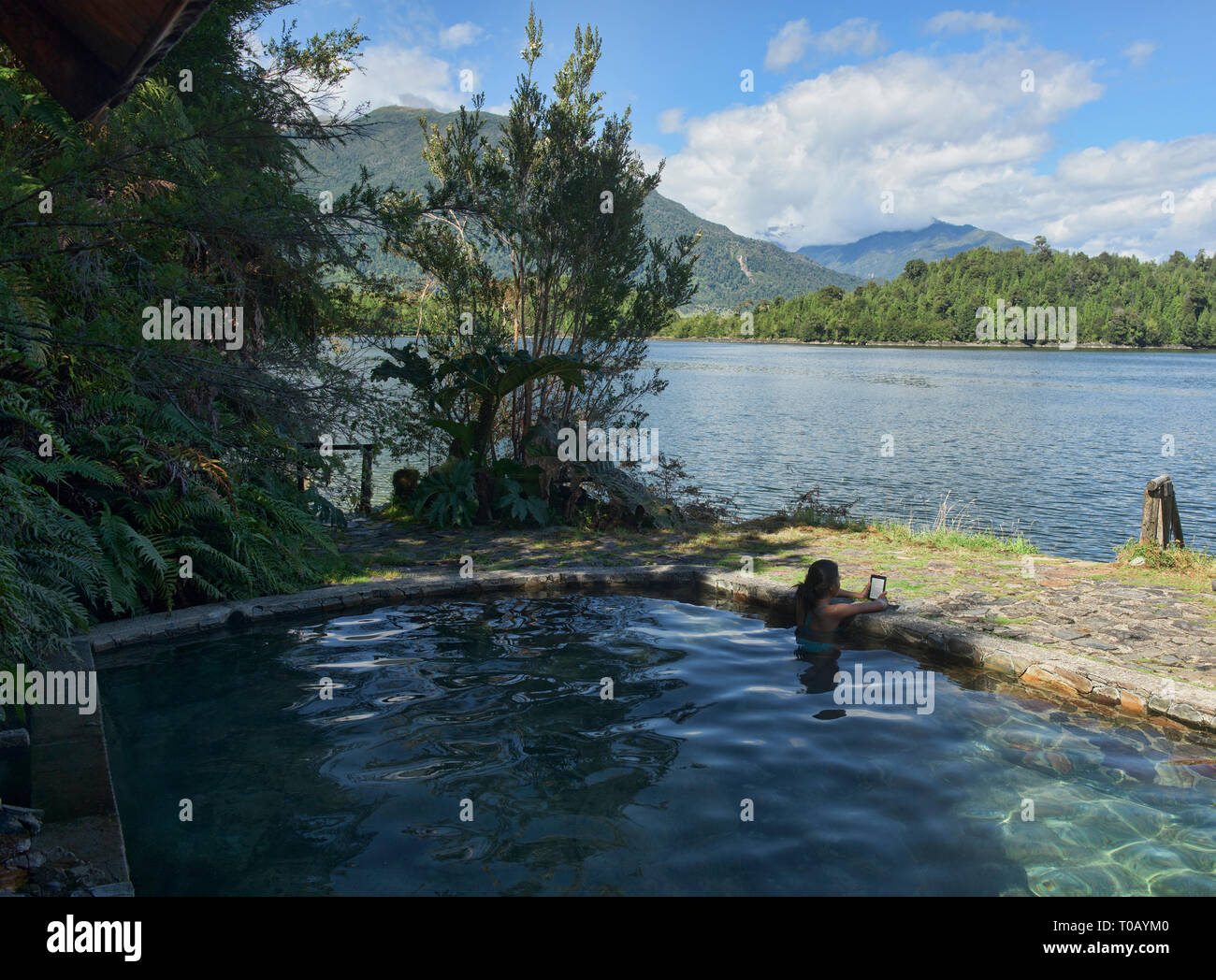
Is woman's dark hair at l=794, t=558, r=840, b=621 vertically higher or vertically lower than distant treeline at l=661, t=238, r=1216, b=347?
lower

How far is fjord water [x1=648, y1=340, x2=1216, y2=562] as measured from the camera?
20.3 metres

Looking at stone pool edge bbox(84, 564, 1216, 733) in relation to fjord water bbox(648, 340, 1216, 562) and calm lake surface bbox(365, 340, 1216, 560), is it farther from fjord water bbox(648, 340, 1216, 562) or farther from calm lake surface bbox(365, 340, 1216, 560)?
fjord water bbox(648, 340, 1216, 562)

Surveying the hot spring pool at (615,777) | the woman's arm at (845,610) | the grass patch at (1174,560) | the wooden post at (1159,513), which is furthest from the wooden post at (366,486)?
the wooden post at (1159,513)

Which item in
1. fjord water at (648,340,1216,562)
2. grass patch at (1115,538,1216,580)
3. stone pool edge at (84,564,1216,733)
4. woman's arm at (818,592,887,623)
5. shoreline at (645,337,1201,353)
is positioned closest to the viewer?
stone pool edge at (84,564,1216,733)

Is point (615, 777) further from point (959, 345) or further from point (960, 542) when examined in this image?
point (959, 345)

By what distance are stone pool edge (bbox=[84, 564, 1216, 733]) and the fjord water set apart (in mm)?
9446

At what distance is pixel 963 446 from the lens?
32406mm

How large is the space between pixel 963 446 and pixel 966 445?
1.21 feet

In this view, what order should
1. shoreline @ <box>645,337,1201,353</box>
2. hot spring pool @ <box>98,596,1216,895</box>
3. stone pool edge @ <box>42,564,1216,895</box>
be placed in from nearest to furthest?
hot spring pool @ <box>98,596,1216,895</box>, stone pool edge @ <box>42,564,1216,895</box>, shoreline @ <box>645,337,1201,353</box>

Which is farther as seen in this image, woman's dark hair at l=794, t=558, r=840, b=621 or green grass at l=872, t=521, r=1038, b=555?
green grass at l=872, t=521, r=1038, b=555

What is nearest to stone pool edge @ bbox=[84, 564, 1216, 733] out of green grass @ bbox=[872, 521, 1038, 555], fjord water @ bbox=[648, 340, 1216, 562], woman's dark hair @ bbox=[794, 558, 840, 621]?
woman's dark hair @ bbox=[794, 558, 840, 621]

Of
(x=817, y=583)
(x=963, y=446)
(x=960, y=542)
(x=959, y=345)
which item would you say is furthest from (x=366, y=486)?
(x=959, y=345)
